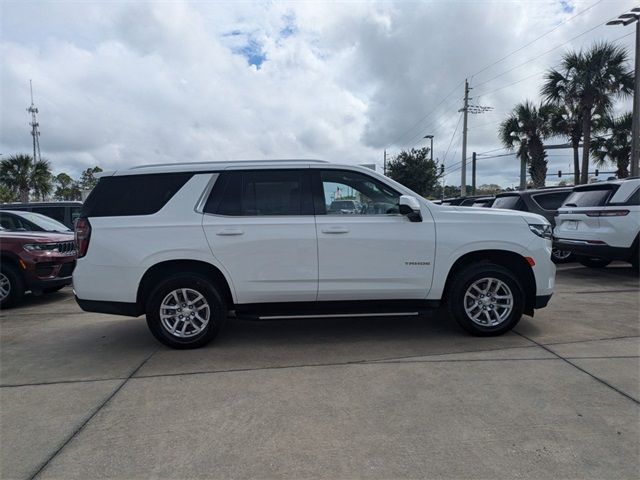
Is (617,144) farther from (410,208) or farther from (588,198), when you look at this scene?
(410,208)

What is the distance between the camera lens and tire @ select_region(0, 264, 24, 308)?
7430 mm

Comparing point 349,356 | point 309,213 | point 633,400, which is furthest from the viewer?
point 309,213

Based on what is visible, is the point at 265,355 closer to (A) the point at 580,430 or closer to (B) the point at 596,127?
(A) the point at 580,430

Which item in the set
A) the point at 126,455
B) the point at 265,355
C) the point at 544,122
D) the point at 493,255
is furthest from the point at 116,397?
the point at 544,122

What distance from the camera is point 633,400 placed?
3.52 meters

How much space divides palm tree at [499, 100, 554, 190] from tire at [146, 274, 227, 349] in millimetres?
25823

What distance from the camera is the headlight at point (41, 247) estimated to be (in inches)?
294

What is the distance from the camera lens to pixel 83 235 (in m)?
4.84

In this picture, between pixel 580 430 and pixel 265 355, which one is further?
pixel 265 355

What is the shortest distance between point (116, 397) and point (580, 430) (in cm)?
352

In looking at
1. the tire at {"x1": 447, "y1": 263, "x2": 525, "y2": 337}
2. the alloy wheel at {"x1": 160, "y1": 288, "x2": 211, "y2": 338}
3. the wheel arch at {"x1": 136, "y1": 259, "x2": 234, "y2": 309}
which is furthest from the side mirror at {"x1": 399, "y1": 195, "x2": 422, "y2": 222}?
the alloy wheel at {"x1": 160, "y1": 288, "x2": 211, "y2": 338}

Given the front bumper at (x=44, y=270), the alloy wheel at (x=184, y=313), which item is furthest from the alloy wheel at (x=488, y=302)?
the front bumper at (x=44, y=270)

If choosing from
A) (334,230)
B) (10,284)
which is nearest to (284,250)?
(334,230)

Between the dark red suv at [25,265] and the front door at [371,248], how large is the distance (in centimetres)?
525
